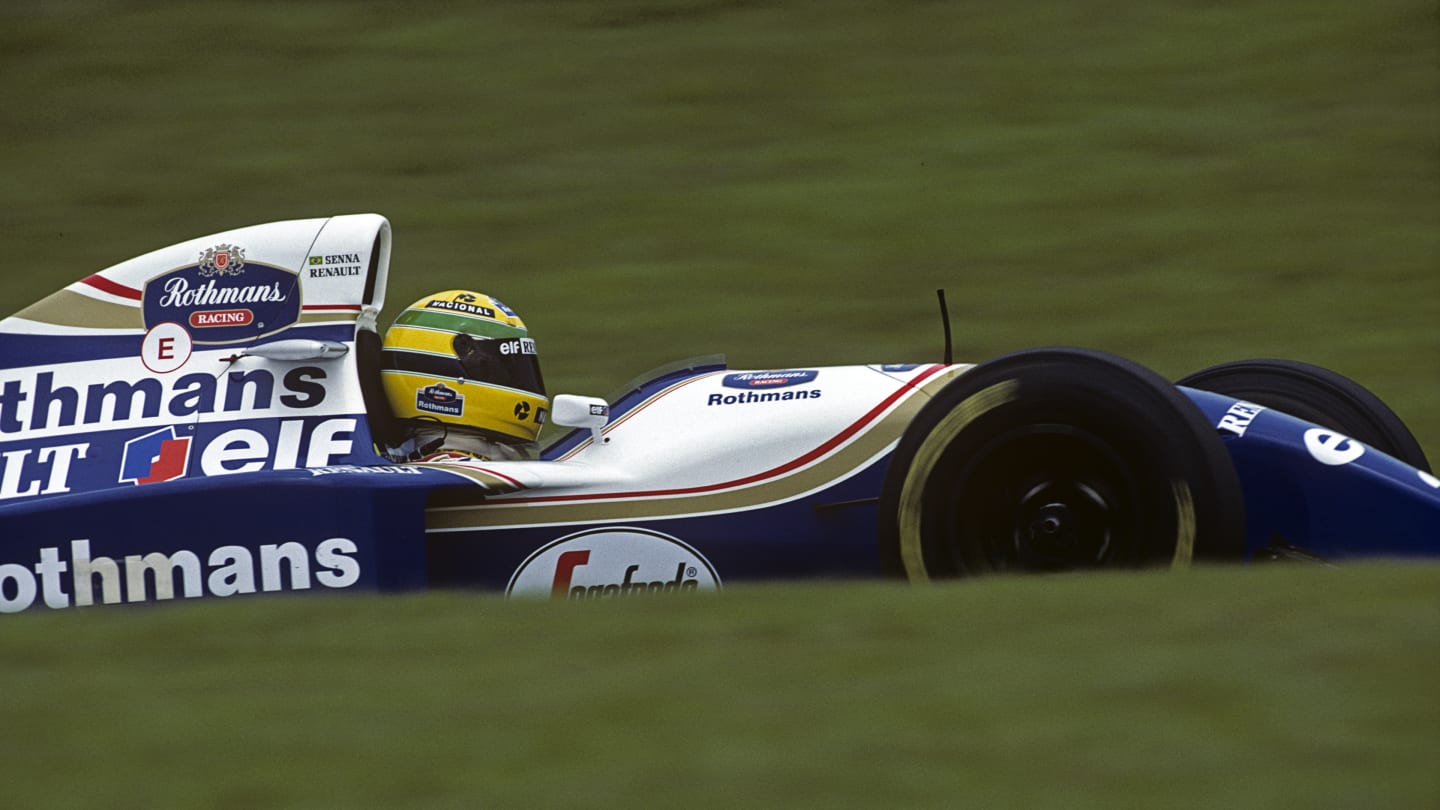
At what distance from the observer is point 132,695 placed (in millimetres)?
3277

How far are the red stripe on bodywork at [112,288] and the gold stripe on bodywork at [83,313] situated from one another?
0.03 meters

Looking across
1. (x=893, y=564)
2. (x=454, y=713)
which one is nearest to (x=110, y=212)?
(x=893, y=564)

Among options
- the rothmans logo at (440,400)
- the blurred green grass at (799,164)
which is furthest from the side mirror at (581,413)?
the blurred green grass at (799,164)

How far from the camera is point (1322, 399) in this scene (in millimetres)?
5434

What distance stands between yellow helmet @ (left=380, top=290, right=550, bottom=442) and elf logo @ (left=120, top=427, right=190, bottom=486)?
25.0 inches

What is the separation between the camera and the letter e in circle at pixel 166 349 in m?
5.25

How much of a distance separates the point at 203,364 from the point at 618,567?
1.44 m

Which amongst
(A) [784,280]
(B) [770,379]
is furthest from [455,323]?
(A) [784,280]

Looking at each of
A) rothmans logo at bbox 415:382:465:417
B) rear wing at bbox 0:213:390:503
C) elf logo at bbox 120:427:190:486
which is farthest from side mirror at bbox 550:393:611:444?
elf logo at bbox 120:427:190:486

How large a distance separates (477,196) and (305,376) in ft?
19.7

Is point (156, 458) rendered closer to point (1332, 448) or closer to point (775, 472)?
point (775, 472)

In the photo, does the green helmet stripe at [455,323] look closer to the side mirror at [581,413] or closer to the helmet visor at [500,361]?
the helmet visor at [500,361]

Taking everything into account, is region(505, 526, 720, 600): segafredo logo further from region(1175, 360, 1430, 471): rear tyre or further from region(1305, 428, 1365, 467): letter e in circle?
region(1175, 360, 1430, 471): rear tyre

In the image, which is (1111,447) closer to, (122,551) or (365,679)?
(365,679)
